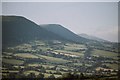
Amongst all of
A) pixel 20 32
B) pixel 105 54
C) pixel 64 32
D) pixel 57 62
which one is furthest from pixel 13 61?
pixel 105 54

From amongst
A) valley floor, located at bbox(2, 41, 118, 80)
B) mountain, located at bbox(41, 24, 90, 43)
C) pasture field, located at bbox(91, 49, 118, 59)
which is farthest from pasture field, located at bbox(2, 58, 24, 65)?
pasture field, located at bbox(91, 49, 118, 59)

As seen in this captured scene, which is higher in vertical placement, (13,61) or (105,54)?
(105,54)

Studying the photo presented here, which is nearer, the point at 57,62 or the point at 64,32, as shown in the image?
the point at 57,62

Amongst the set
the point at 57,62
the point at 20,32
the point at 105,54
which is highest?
the point at 20,32

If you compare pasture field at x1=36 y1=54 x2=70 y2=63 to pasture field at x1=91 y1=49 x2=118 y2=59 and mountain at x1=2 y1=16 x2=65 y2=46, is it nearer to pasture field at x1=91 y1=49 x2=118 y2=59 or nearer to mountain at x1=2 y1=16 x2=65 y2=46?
mountain at x1=2 y1=16 x2=65 y2=46

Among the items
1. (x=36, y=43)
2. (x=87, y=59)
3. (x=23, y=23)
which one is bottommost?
(x=87, y=59)

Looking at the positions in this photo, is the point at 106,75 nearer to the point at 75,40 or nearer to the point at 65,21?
the point at 75,40

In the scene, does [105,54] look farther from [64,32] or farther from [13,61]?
[13,61]

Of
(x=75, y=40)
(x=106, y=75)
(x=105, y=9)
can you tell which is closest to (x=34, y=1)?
(x=75, y=40)

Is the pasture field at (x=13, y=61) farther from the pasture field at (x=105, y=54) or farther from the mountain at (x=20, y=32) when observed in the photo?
the pasture field at (x=105, y=54)

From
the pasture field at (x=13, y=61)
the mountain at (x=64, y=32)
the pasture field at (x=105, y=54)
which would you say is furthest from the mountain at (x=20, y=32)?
the pasture field at (x=105, y=54)
